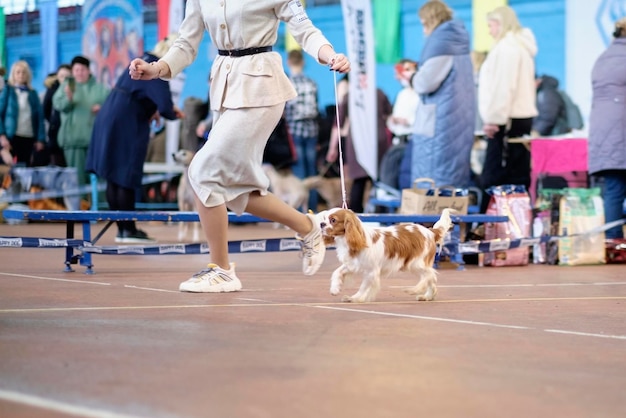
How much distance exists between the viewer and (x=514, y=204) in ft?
24.8

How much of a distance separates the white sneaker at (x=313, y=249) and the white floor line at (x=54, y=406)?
8.58ft

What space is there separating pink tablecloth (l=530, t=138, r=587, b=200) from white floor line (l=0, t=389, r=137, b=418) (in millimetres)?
6793

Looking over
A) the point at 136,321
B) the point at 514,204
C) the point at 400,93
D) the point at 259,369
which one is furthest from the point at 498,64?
the point at 259,369

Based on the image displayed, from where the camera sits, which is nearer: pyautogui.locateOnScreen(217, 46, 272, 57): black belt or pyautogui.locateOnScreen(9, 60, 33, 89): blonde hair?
pyautogui.locateOnScreen(217, 46, 272, 57): black belt

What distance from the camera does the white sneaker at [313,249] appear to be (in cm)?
507

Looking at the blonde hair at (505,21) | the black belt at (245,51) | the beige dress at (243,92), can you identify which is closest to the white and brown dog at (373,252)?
the beige dress at (243,92)

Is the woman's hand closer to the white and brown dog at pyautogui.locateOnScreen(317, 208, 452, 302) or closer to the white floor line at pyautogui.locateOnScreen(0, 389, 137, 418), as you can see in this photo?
the white and brown dog at pyautogui.locateOnScreen(317, 208, 452, 302)

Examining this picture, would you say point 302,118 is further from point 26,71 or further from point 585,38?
point 26,71

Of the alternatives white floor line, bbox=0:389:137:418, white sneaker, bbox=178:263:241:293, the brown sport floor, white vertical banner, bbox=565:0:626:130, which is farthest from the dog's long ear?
white vertical banner, bbox=565:0:626:130

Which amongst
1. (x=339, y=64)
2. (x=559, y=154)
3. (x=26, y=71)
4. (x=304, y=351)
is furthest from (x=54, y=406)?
(x=26, y=71)

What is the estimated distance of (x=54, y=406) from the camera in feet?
7.90

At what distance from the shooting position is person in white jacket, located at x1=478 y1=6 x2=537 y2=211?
887cm

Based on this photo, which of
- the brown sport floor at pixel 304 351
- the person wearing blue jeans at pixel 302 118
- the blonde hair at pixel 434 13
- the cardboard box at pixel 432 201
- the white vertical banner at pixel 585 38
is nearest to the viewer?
the brown sport floor at pixel 304 351

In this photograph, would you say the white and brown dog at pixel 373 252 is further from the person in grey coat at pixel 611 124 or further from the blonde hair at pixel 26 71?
the blonde hair at pixel 26 71
